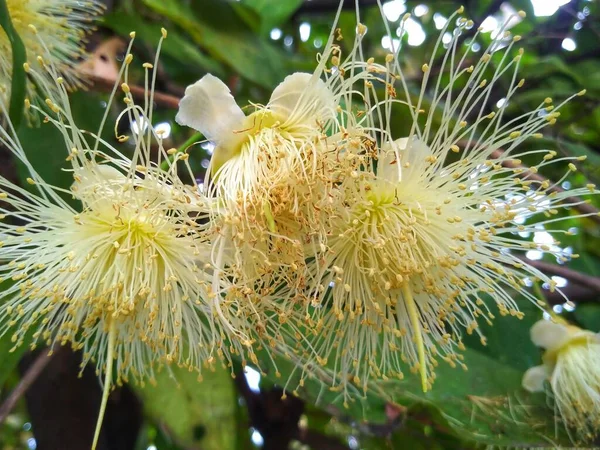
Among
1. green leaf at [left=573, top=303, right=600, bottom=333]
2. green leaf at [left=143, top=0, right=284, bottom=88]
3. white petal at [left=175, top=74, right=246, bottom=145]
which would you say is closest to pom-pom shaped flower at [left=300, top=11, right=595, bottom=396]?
white petal at [left=175, top=74, right=246, bottom=145]

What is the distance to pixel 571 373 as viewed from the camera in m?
0.94

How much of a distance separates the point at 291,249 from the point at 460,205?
0.25 metres

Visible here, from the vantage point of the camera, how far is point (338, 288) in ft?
2.53

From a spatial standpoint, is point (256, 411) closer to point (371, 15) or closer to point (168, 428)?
point (168, 428)

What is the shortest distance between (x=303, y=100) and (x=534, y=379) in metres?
0.59

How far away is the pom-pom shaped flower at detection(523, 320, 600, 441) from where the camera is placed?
0.91 meters

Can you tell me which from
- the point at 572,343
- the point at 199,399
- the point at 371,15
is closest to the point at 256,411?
the point at 199,399

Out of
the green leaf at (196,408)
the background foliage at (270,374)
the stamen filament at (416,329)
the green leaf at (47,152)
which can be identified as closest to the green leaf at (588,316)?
the background foliage at (270,374)

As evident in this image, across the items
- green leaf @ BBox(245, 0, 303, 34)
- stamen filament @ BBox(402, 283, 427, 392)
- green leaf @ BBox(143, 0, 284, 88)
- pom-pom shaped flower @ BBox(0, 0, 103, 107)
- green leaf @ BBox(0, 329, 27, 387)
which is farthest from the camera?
green leaf @ BBox(245, 0, 303, 34)

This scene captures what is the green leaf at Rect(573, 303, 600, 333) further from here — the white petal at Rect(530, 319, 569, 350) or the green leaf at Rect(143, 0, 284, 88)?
the green leaf at Rect(143, 0, 284, 88)

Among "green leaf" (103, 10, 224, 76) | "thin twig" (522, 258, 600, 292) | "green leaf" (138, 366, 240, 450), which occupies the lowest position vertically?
"green leaf" (138, 366, 240, 450)

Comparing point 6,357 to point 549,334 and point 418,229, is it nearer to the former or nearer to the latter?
point 418,229

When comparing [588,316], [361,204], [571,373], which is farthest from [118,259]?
[588,316]

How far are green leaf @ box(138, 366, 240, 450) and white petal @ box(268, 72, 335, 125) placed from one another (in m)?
0.42
